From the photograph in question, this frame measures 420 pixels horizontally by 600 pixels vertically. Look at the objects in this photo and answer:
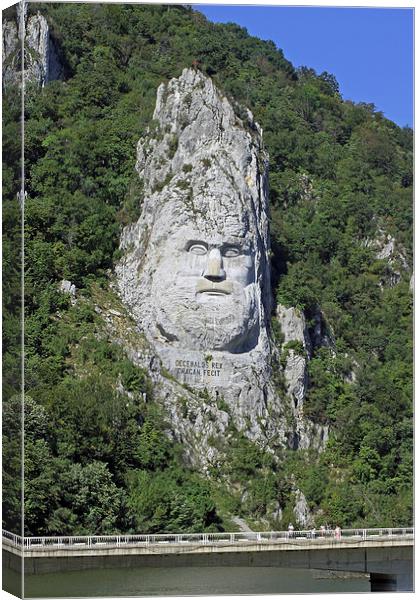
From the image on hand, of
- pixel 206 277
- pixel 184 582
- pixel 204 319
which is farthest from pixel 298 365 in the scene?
pixel 184 582

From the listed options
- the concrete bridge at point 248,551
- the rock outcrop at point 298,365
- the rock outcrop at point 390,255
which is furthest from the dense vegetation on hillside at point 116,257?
the concrete bridge at point 248,551

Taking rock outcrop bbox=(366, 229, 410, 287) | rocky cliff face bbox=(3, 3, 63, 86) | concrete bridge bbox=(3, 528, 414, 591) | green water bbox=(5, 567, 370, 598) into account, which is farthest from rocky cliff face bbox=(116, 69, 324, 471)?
green water bbox=(5, 567, 370, 598)

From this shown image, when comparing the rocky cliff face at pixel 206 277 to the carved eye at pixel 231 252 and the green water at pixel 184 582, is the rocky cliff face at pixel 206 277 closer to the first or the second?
the carved eye at pixel 231 252

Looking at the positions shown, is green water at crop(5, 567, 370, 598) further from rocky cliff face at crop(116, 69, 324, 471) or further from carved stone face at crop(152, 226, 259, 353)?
carved stone face at crop(152, 226, 259, 353)

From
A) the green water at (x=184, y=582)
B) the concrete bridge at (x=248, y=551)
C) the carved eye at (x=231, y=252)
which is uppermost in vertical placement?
the carved eye at (x=231, y=252)

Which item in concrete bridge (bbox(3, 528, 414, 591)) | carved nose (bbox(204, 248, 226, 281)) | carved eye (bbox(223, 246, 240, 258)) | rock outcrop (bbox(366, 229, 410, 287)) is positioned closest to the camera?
concrete bridge (bbox(3, 528, 414, 591))

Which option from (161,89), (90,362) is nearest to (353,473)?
(90,362)
